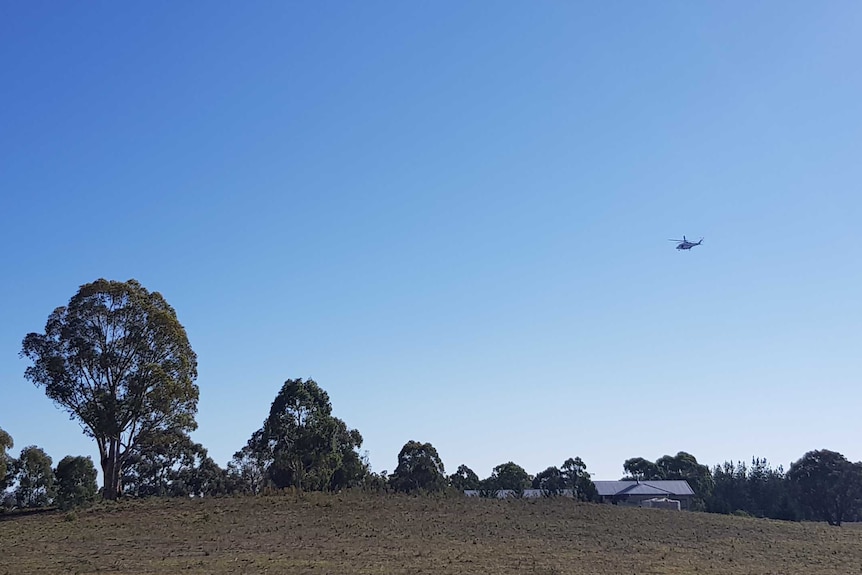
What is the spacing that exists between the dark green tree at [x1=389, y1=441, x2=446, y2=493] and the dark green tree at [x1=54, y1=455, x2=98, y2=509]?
2906 centimetres

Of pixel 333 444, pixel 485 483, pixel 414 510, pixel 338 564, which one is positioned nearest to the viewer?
pixel 338 564

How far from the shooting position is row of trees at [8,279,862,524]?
126 ft

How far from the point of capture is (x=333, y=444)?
5044 cm

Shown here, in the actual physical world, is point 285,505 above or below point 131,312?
below

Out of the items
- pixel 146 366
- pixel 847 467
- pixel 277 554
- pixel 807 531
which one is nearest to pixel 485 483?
pixel 847 467

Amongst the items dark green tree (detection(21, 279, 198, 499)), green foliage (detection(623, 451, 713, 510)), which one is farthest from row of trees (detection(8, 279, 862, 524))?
green foliage (detection(623, 451, 713, 510))

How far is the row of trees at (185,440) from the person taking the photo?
3828 centimetres

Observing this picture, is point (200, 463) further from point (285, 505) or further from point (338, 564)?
point (338, 564)

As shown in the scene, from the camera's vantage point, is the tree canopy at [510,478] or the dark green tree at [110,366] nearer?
the dark green tree at [110,366]

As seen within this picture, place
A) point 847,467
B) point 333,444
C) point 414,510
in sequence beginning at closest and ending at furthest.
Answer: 1. point 414,510
2. point 333,444
3. point 847,467

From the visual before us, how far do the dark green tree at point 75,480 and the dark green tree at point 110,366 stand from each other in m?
0.71

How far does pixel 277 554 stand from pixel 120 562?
4492mm

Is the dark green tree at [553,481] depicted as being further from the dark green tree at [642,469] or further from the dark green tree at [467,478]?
the dark green tree at [642,469]

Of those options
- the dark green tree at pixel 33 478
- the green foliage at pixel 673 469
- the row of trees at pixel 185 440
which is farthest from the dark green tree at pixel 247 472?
the green foliage at pixel 673 469
